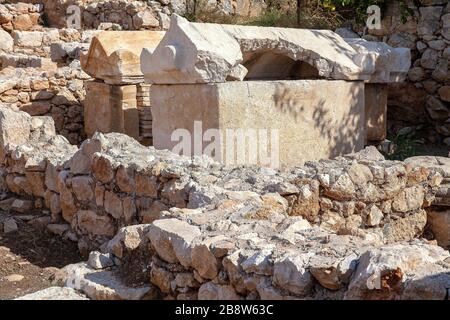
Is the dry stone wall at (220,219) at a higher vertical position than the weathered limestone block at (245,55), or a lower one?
lower

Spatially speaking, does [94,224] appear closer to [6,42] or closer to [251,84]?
[251,84]

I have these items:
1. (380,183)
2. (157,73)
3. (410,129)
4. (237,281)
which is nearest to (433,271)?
(237,281)

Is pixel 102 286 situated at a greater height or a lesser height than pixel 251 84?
lesser

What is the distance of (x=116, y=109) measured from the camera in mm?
8039

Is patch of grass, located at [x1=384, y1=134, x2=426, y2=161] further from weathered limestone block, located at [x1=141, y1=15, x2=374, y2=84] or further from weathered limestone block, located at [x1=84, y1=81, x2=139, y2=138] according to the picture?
weathered limestone block, located at [x1=84, y1=81, x2=139, y2=138]

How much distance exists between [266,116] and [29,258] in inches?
96.4

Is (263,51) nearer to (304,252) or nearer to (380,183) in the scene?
(380,183)

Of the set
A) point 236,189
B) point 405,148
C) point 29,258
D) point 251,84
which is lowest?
point 29,258

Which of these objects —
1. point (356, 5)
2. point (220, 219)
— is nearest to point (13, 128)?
point (220, 219)

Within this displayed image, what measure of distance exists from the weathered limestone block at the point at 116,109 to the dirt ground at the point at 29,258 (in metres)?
2.39

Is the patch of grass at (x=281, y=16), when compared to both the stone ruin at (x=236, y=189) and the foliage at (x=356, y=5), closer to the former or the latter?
the foliage at (x=356, y=5)

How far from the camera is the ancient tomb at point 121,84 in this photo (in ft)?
25.9

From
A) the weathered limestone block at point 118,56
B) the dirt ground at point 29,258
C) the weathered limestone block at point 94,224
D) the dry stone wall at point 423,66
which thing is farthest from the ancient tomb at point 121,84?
the dry stone wall at point 423,66
